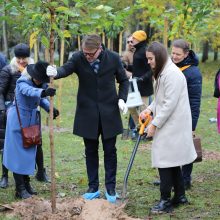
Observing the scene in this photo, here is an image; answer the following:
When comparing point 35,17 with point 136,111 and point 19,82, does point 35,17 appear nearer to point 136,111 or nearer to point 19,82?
point 19,82

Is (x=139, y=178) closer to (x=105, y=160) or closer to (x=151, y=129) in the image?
(x=105, y=160)

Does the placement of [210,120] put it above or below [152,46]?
below

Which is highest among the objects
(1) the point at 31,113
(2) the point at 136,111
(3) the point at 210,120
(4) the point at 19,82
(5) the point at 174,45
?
(5) the point at 174,45

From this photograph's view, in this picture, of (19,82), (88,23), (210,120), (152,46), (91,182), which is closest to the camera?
(88,23)

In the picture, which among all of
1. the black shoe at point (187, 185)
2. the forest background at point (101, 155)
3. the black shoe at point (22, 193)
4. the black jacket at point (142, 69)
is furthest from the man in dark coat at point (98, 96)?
the black jacket at point (142, 69)

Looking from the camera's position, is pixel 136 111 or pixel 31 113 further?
pixel 136 111

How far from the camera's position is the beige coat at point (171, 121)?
4.85 metres

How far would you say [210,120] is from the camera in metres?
12.2

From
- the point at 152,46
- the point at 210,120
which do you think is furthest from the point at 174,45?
the point at 210,120

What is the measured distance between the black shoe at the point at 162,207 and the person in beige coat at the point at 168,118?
262mm

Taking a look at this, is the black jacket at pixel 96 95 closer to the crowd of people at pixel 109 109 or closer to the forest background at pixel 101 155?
the crowd of people at pixel 109 109

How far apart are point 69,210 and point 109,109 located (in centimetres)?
119

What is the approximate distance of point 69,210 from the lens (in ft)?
16.7

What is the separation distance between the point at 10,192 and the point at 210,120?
7252 mm
